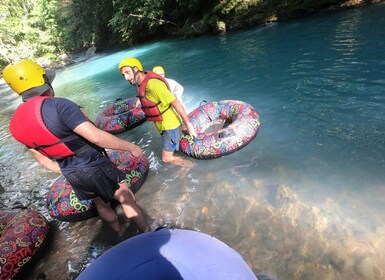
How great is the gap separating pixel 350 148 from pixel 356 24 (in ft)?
26.9

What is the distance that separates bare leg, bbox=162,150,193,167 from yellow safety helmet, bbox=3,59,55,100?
2.49m

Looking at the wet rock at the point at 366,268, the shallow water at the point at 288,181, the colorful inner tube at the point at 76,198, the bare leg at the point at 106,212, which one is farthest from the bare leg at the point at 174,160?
the wet rock at the point at 366,268

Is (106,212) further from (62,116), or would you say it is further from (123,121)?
(123,121)

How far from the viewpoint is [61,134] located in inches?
91.8

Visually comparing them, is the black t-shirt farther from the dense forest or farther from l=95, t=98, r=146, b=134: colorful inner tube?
the dense forest

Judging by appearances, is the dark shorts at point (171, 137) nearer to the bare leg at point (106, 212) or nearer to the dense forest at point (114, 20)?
the bare leg at point (106, 212)

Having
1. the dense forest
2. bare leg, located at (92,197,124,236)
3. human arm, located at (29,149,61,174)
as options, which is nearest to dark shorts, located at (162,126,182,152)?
bare leg, located at (92,197,124,236)

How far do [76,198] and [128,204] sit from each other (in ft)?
4.31

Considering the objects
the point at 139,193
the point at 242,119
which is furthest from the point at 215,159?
the point at 139,193

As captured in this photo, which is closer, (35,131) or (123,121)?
(35,131)

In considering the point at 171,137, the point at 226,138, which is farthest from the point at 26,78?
the point at 226,138

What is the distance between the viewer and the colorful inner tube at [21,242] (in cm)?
321

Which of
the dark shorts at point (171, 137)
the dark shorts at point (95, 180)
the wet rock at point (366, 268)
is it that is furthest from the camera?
the dark shorts at point (171, 137)

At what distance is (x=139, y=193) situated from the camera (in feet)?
14.7
